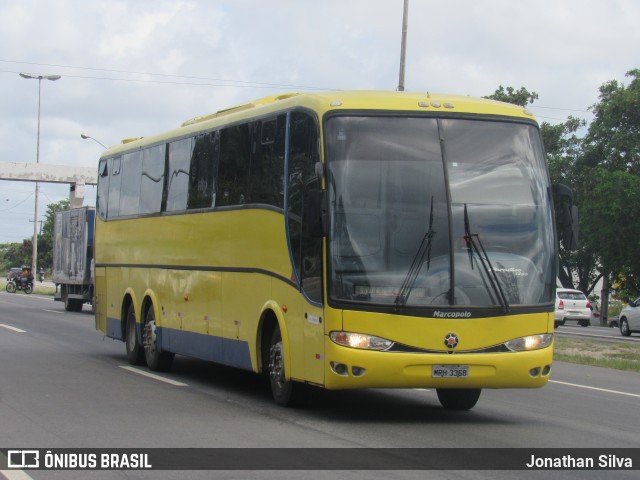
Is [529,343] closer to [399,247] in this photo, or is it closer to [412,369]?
[412,369]

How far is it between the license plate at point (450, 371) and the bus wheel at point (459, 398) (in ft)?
5.41

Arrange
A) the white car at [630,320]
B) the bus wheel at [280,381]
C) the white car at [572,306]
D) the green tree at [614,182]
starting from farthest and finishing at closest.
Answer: the green tree at [614,182]
the white car at [572,306]
the white car at [630,320]
the bus wheel at [280,381]

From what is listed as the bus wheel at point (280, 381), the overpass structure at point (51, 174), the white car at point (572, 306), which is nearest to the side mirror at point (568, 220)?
the bus wheel at point (280, 381)

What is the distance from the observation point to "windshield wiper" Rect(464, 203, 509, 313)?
11.3 meters

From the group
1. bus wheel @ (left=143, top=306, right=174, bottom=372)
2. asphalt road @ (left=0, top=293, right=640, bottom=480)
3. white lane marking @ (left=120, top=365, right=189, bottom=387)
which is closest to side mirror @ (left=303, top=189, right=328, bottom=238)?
asphalt road @ (left=0, top=293, right=640, bottom=480)

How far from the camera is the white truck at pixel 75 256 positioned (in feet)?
120

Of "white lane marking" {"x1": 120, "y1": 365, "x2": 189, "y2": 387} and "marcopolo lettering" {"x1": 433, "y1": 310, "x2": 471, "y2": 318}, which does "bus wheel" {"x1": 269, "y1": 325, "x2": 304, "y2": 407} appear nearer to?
"marcopolo lettering" {"x1": 433, "y1": 310, "x2": 471, "y2": 318}

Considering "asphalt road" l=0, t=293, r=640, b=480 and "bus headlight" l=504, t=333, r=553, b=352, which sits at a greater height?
"bus headlight" l=504, t=333, r=553, b=352

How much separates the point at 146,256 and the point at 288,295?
593 cm

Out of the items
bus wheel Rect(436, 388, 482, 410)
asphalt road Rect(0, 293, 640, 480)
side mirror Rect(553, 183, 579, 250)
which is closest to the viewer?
asphalt road Rect(0, 293, 640, 480)

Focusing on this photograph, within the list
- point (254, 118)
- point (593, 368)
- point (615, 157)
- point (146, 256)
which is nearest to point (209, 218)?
point (254, 118)

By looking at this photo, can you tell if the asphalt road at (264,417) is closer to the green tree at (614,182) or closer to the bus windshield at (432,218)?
the bus windshield at (432,218)

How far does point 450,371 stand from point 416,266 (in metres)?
1.08

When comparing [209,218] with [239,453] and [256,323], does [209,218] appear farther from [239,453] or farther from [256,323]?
[239,453]
